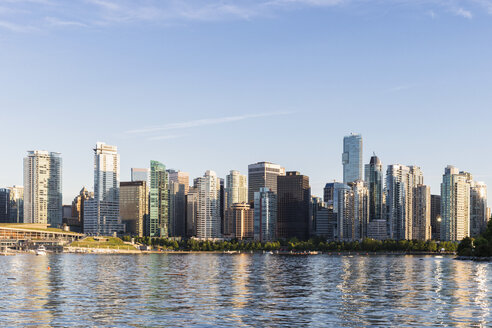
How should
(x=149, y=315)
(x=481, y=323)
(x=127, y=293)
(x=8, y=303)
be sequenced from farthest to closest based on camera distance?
(x=127, y=293) < (x=8, y=303) < (x=149, y=315) < (x=481, y=323)

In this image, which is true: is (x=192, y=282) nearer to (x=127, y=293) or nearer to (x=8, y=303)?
(x=127, y=293)

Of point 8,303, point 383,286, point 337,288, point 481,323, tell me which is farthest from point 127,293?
point 481,323

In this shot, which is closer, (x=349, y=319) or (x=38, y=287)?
(x=349, y=319)

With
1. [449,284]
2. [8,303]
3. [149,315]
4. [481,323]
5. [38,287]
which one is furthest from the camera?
[449,284]

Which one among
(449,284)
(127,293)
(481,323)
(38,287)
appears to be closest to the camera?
(481,323)

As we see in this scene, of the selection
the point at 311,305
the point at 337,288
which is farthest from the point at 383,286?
the point at 311,305

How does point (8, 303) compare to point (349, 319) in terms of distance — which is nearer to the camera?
point (349, 319)

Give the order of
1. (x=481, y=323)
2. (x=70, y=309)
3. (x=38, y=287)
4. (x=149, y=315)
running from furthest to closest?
(x=38, y=287), (x=70, y=309), (x=149, y=315), (x=481, y=323)

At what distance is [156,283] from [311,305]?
48.6 m

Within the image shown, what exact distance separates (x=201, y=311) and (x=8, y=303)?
1138 inches

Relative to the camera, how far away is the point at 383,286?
5079 inches

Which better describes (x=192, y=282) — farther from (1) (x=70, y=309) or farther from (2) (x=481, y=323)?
(2) (x=481, y=323)

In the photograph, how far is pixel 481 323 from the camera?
76.9 meters

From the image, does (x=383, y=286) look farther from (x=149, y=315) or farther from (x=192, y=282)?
(x=149, y=315)
